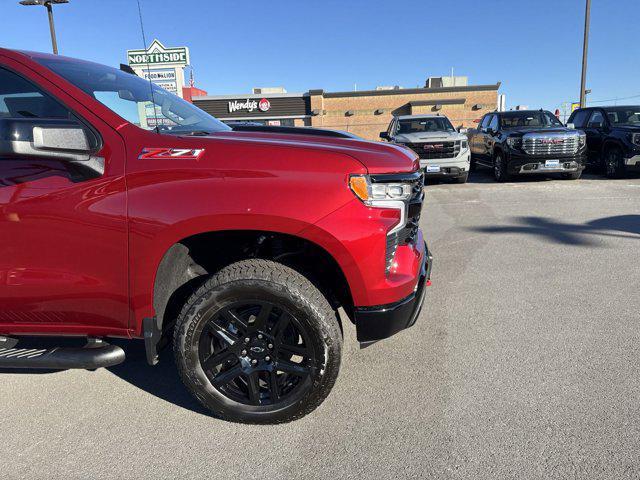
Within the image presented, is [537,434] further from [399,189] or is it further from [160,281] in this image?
[160,281]

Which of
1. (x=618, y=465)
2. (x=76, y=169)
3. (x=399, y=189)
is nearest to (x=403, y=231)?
(x=399, y=189)

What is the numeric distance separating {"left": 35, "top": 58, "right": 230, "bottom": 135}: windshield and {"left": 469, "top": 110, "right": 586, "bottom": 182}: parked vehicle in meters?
9.67

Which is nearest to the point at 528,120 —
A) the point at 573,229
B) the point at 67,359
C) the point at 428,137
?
the point at 428,137

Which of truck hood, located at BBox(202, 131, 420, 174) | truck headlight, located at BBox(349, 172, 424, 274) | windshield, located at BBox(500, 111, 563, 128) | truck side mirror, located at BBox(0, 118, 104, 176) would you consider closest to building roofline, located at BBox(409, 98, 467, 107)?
windshield, located at BBox(500, 111, 563, 128)

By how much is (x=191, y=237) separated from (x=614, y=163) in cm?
1247

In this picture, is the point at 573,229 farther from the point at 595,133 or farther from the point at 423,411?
the point at 595,133

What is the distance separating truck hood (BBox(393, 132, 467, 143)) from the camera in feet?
36.7

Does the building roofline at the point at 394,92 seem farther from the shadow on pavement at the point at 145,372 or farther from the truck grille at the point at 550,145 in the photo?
the shadow on pavement at the point at 145,372

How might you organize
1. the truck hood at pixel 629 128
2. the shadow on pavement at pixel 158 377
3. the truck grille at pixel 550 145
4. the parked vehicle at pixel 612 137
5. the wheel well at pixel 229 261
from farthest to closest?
the parked vehicle at pixel 612 137, the truck hood at pixel 629 128, the truck grille at pixel 550 145, the shadow on pavement at pixel 158 377, the wheel well at pixel 229 261

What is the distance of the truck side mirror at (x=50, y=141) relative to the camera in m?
2.08

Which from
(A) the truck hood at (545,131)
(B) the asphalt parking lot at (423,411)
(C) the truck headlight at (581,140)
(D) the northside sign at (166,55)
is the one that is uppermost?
(D) the northside sign at (166,55)

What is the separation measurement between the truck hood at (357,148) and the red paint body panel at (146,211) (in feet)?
0.06

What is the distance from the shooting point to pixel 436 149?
1131cm

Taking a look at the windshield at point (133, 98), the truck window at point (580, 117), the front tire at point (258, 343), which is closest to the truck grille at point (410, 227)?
the front tire at point (258, 343)
